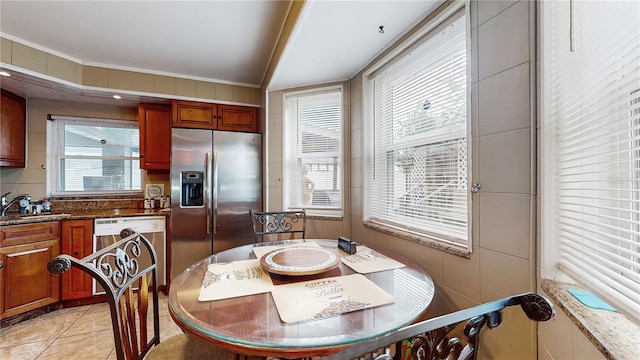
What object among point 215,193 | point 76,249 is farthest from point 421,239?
point 76,249

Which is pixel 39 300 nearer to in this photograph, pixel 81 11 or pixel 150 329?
pixel 150 329

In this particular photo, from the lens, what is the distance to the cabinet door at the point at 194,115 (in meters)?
2.78

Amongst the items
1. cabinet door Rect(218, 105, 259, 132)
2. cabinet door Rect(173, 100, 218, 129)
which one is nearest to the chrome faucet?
cabinet door Rect(173, 100, 218, 129)

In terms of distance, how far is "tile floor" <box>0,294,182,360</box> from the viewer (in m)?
1.80

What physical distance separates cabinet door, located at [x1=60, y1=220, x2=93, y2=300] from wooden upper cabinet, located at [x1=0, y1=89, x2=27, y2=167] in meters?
0.93

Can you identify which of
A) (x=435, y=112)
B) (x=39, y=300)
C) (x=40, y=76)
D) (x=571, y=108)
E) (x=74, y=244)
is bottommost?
(x=39, y=300)

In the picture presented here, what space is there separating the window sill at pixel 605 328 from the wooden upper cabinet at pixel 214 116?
3.00 m

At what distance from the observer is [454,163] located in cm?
148

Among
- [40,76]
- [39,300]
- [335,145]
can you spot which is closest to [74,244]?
A: [39,300]

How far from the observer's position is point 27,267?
219cm

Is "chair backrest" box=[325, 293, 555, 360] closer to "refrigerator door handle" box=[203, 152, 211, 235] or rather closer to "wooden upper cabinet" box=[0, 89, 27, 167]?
"refrigerator door handle" box=[203, 152, 211, 235]

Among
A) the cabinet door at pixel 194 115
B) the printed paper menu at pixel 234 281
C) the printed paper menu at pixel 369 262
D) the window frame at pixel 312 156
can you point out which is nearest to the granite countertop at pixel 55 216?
the cabinet door at pixel 194 115

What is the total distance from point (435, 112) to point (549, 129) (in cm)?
71

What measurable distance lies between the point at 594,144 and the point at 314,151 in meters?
2.16
